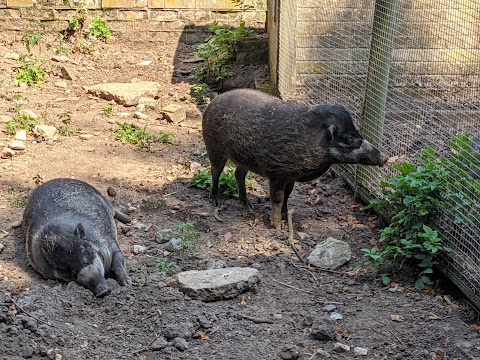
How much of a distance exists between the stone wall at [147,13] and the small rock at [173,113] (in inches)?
110

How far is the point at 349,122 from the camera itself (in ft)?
21.6

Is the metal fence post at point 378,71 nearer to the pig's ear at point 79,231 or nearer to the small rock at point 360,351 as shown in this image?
the small rock at point 360,351

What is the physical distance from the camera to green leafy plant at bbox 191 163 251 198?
764cm

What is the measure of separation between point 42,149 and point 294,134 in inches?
125

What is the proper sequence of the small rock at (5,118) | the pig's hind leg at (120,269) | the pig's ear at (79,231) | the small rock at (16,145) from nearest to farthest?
the pig's hind leg at (120,269) < the pig's ear at (79,231) < the small rock at (16,145) < the small rock at (5,118)

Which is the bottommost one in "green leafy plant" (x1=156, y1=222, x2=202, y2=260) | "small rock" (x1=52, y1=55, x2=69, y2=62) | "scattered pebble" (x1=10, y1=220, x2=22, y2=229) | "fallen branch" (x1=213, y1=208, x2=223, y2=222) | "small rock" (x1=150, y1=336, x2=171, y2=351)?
"fallen branch" (x1=213, y1=208, x2=223, y2=222)

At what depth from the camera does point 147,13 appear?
39.9ft

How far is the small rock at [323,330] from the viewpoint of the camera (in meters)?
4.99

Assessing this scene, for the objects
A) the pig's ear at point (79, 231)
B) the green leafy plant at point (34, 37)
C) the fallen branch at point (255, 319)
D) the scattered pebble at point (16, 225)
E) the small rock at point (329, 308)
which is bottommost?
the scattered pebble at point (16, 225)

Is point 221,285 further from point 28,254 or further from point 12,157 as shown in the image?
point 12,157

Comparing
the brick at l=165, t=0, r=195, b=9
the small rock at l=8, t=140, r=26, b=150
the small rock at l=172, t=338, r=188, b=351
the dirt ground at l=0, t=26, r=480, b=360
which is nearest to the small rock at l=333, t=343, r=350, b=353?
the dirt ground at l=0, t=26, r=480, b=360

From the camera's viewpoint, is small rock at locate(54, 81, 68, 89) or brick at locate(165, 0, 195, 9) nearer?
small rock at locate(54, 81, 68, 89)

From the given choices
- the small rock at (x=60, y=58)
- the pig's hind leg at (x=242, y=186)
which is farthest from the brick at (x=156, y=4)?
the pig's hind leg at (x=242, y=186)

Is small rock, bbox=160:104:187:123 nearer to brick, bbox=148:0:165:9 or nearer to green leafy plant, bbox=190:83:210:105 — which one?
green leafy plant, bbox=190:83:210:105
